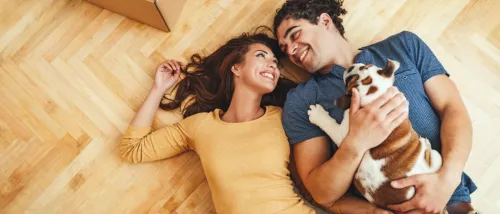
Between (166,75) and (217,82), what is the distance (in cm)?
24

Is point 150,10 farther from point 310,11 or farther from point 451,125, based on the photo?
point 451,125

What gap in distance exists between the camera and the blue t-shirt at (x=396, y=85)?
1.46m

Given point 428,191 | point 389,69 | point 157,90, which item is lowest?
point 157,90

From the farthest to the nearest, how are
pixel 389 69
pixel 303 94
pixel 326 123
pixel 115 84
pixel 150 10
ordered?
pixel 115 84, pixel 150 10, pixel 303 94, pixel 326 123, pixel 389 69

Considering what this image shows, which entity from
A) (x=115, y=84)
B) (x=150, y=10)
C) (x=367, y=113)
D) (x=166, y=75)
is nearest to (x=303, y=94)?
(x=367, y=113)

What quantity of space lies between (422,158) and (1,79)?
189cm

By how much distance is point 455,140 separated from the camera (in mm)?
1407

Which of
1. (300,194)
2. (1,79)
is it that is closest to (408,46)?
(300,194)

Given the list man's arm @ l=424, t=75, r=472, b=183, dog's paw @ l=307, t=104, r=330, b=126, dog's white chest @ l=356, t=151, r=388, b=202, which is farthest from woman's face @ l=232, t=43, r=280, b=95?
man's arm @ l=424, t=75, r=472, b=183

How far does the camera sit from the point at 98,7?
1990 millimetres

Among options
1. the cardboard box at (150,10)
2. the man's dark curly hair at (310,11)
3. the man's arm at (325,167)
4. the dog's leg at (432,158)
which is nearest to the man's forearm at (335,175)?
the man's arm at (325,167)

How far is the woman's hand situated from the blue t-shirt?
583mm

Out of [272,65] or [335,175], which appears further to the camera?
[272,65]

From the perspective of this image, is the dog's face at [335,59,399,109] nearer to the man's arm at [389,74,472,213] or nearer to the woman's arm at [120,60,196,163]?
the man's arm at [389,74,472,213]
